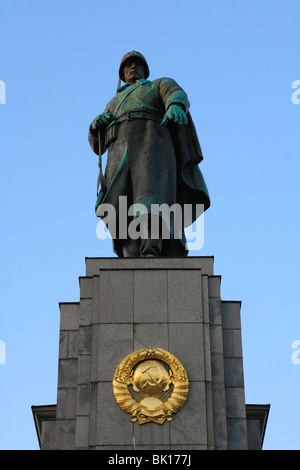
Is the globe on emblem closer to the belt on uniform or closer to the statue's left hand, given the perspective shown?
the statue's left hand

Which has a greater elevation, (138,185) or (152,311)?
(138,185)

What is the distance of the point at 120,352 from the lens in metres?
15.0

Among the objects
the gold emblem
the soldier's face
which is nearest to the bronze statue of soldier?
the soldier's face

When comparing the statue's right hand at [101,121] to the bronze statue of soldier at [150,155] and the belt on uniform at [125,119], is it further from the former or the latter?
the belt on uniform at [125,119]

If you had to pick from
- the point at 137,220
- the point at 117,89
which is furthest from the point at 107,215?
the point at 117,89

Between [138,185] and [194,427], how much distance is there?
5037mm

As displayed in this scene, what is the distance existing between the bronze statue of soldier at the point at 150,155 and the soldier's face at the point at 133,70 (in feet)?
1.54

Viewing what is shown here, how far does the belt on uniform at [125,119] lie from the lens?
1817cm

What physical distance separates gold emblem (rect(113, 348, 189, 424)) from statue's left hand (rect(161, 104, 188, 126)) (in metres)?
4.58

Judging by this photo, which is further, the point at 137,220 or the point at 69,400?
the point at 137,220

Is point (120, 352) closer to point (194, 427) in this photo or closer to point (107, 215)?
point (194, 427)

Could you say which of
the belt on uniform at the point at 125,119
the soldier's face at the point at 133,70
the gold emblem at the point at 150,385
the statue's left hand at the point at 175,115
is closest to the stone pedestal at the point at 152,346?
the gold emblem at the point at 150,385
